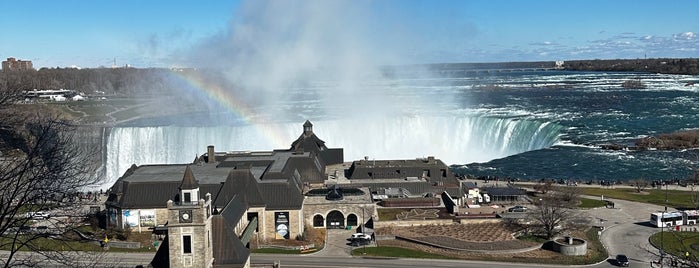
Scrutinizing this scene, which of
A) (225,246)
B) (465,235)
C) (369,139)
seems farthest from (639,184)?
(225,246)

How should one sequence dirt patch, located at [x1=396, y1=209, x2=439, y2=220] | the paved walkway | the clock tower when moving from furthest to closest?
dirt patch, located at [x1=396, y1=209, x2=439, y2=220]
the paved walkway
the clock tower

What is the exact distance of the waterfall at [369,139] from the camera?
65.9m

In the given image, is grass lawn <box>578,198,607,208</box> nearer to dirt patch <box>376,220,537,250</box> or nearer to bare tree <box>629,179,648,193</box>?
bare tree <box>629,179,648,193</box>

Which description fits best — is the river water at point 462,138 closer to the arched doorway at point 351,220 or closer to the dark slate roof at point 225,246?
the arched doorway at point 351,220

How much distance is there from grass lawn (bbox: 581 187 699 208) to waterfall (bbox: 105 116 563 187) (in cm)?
2019

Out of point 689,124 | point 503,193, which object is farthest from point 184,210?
point 689,124

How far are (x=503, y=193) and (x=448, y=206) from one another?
4686 millimetres

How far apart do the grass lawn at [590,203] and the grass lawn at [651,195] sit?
2322mm

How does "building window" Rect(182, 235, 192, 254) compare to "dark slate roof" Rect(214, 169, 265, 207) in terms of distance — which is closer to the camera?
"building window" Rect(182, 235, 192, 254)

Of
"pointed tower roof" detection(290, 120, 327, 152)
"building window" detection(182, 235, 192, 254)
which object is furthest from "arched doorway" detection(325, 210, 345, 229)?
"building window" detection(182, 235, 192, 254)

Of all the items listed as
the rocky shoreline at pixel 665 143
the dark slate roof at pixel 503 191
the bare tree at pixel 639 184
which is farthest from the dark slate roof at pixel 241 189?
the rocky shoreline at pixel 665 143

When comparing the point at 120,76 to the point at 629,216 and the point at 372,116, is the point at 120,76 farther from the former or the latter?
the point at 629,216

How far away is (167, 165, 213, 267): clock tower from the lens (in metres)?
24.1

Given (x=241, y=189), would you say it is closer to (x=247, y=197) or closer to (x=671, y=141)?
(x=247, y=197)
